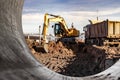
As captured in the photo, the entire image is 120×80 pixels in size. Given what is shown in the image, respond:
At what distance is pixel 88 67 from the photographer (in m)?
15.0

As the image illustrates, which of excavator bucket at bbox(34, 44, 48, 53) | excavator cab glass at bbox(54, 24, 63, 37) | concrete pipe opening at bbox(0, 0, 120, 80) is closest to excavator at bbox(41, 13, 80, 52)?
excavator cab glass at bbox(54, 24, 63, 37)

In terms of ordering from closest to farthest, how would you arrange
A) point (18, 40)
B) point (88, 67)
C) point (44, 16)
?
point (18, 40)
point (88, 67)
point (44, 16)

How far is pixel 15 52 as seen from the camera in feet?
6.01

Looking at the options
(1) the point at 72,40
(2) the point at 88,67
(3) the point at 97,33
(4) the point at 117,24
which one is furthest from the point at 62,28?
(2) the point at 88,67

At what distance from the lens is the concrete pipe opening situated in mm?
1629

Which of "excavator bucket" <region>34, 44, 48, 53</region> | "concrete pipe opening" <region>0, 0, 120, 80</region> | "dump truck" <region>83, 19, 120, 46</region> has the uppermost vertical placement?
"concrete pipe opening" <region>0, 0, 120, 80</region>

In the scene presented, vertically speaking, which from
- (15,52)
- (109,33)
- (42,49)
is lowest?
(42,49)

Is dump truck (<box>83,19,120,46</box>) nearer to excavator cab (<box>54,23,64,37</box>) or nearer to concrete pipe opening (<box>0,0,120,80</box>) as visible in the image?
excavator cab (<box>54,23,64,37</box>)

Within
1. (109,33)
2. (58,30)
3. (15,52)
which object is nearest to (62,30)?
(58,30)

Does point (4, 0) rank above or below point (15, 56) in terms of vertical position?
above

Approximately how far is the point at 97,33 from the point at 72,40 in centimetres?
410

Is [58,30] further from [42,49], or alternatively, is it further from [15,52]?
[15,52]

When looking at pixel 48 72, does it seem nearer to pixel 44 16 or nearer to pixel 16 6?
pixel 16 6

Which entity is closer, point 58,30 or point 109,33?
point 109,33
